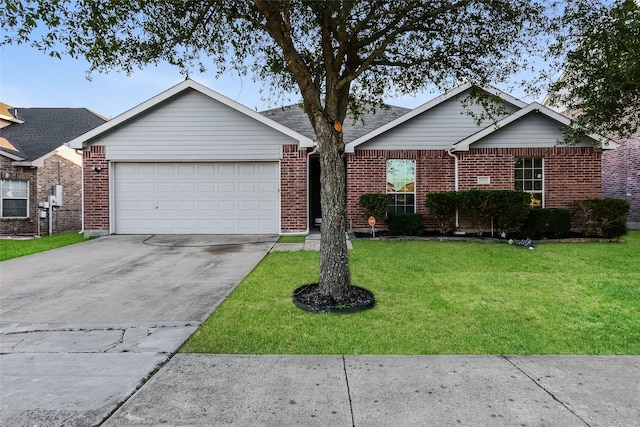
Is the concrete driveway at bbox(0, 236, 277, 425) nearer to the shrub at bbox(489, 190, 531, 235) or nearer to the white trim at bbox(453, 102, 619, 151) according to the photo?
the shrub at bbox(489, 190, 531, 235)

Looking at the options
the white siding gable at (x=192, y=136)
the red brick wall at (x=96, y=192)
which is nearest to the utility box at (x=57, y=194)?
the red brick wall at (x=96, y=192)

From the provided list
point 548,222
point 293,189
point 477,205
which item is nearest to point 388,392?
point 477,205

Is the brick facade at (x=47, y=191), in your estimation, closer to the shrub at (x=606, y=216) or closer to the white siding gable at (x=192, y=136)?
the white siding gable at (x=192, y=136)

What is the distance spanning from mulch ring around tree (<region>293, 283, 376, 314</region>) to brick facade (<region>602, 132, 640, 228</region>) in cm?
1588

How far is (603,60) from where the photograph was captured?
8.23 m

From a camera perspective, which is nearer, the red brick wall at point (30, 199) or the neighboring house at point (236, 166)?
the neighboring house at point (236, 166)

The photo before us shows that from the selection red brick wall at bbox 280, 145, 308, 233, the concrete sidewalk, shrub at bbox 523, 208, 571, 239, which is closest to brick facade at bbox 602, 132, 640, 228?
shrub at bbox 523, 208, 571, 239

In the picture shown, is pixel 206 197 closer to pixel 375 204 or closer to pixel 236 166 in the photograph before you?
pixel 236 166

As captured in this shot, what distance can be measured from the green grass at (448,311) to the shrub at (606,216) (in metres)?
2.85

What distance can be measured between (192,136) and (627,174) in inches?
696

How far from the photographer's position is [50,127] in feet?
57.4

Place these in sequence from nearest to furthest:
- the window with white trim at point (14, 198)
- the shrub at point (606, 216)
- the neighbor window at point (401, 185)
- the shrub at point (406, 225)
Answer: the shrub at point (606, 216)
the shrub at point (406, 225)
the neighbor window at point (401, 185)
the window with white trim at point (14, 198)

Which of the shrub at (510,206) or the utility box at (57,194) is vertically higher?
the utility box at (57,194)

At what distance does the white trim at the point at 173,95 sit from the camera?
11.8m
